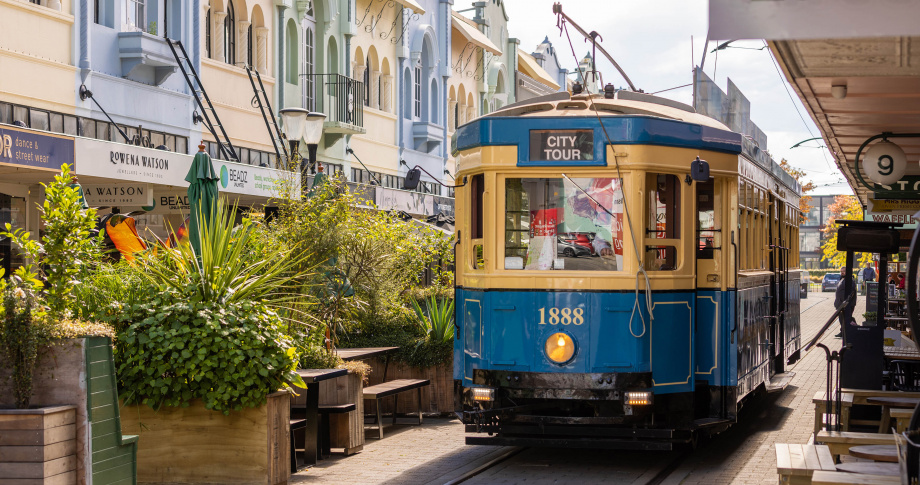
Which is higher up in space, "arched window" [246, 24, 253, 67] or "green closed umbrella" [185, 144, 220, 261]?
"arched window" [246, 24, 253, 67]

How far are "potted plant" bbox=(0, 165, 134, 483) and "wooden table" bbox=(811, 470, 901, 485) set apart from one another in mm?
4217

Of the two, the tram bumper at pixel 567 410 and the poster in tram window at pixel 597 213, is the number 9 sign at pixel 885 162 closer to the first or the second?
the poster in tram window at pixel 597 213

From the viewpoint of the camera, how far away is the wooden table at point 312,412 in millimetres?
10141

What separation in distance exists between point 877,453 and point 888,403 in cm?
289

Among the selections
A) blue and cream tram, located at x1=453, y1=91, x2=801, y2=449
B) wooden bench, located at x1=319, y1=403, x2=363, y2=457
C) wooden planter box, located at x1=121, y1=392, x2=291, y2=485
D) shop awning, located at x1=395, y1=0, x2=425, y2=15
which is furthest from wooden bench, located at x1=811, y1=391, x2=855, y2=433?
shop awning, located at x1=395, y1=0, x2=425, y2=15

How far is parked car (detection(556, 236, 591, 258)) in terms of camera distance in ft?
32.3

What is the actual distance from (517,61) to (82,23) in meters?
24.4

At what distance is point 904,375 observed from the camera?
12328 mm

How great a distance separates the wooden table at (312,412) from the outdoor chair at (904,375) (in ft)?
18.6

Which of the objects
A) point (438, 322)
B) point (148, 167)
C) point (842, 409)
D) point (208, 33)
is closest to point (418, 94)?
point (208, 33)

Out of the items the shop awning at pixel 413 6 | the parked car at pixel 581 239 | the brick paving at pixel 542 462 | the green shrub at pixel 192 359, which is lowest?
the brick paving at pixel 542 462

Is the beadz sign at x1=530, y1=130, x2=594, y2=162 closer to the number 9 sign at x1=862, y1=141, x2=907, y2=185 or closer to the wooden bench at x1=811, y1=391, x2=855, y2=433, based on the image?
the wooden bench at x1=811, y1=391, x2=855, y2=433

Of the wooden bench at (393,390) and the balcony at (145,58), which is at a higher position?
the balcony at (145,58)

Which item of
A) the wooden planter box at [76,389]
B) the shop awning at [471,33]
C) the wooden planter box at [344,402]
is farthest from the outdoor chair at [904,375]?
the shop awning at [471,33]
